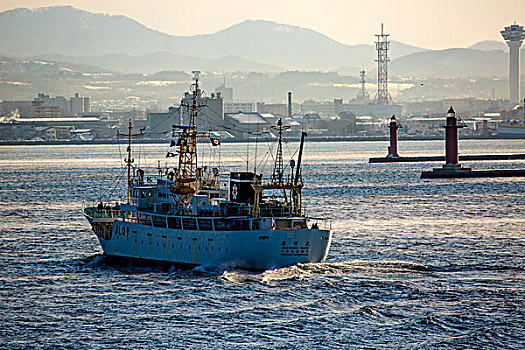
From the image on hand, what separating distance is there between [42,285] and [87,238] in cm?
1713

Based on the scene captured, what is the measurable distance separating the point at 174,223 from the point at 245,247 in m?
5.26

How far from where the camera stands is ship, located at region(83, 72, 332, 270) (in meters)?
44.7

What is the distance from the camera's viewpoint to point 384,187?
10694 cm

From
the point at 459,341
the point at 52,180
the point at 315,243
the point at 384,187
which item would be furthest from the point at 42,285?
the point at 52,180

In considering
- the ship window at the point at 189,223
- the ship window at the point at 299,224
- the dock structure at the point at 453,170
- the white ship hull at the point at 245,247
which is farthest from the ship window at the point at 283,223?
the dock structure at the point at 453,170

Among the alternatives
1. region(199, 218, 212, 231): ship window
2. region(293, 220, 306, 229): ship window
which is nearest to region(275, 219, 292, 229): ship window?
region(293, 220, 306, 229): ship window

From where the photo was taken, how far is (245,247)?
44.7 m

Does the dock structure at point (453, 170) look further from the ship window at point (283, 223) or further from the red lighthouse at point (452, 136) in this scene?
the ship window at point (283, 223)

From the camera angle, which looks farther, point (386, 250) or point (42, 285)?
point (386, 250)

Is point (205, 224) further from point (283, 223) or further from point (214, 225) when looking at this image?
point (283, 223)

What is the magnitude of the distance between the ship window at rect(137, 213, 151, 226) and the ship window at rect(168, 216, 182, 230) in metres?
2.11

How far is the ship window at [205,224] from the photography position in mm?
46225

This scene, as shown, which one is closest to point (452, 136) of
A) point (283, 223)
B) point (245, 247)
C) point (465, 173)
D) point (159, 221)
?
point (465, 173)

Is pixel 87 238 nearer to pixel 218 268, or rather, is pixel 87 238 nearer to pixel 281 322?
pixel 218 268
